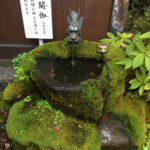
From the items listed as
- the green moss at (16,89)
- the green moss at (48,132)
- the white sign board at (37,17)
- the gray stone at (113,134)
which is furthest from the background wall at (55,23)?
the gray stone at (113,134)

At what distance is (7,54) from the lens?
5.20 metres

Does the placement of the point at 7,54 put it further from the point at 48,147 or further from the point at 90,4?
the point at 48,147

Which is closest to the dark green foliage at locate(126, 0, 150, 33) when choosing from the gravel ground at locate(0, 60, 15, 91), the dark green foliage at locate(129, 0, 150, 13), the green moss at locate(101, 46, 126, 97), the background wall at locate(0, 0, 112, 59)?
the dark green foliage at locate(129, 0, 150, 13)

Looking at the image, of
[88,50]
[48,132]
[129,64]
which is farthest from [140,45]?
[48,132]

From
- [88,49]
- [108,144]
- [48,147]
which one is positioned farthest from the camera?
[88,49]

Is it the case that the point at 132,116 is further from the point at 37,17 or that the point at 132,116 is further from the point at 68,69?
the point at 37,17

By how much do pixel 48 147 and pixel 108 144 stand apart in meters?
1.05

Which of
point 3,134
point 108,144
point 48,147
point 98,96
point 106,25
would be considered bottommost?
point 3,134

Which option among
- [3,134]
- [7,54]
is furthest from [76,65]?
[7,54]

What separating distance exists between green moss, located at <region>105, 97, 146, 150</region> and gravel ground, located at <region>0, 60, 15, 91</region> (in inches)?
122

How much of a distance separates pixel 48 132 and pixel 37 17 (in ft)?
9.67

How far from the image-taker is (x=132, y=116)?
2936mm

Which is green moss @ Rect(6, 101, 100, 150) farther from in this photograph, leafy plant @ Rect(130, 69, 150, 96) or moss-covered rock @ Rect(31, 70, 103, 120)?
leafy plant @ Rect(130, 69, 150, 96)

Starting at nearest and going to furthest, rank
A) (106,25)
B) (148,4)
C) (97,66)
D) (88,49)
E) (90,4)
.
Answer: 1. (97,66)
2. (88,49)
3. (90,4)
4. (106,25)
5. (148,4)
